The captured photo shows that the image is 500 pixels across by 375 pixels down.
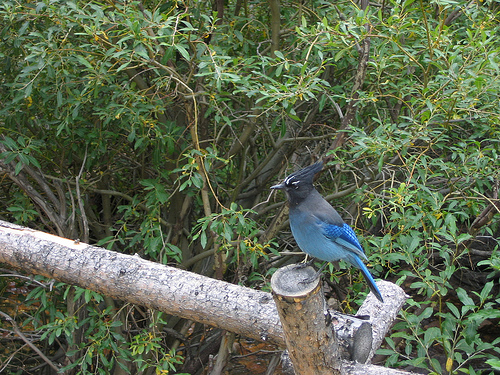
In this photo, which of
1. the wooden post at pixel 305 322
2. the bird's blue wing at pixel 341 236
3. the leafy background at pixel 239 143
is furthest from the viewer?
the leafy background at pixel 239 143

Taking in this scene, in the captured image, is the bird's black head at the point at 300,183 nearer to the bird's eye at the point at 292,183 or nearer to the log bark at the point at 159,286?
the bird's eye at the point at 292,183

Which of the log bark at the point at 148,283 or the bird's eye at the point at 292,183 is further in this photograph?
the bird's eye at the point at 292,183

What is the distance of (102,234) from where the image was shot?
165 inches

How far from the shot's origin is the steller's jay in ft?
8.44

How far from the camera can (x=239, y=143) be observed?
3820 millimetres

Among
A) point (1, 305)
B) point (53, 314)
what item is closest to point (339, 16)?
point (53, 314)

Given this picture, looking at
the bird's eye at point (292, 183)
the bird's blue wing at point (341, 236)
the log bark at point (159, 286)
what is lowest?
the log bark at point (159, 286)

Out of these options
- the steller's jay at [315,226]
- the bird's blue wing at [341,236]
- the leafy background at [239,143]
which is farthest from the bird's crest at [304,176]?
the leafy background at [239,143]

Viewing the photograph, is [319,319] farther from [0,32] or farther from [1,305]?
[1,305]

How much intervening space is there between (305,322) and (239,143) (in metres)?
1.99

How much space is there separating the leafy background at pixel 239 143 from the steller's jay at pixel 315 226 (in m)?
0.40

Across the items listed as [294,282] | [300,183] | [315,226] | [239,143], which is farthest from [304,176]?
[239,143]

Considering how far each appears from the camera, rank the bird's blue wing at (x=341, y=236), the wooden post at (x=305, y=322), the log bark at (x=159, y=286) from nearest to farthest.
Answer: the wooden post at (x=305, y=322) < the log bark at (x=159, y=286) < the bird's blue wing at (x=341, y=236)

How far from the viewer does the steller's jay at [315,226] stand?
257 centimetres
